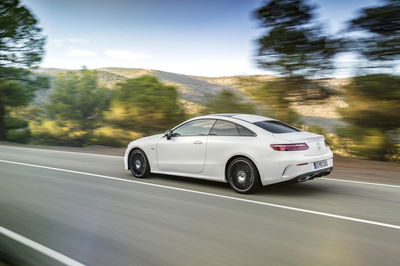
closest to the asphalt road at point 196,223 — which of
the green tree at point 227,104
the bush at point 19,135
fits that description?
the green tree at point 227,104

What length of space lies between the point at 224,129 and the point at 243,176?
3.29 feet

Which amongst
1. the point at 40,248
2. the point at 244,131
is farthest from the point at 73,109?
the point at 40,248

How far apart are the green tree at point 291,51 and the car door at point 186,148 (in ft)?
29.1

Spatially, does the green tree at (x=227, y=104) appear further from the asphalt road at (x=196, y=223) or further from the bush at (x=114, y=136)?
the asphalt road at (x=196, y=223)

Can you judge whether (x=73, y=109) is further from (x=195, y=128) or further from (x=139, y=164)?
(x=195, y=128)

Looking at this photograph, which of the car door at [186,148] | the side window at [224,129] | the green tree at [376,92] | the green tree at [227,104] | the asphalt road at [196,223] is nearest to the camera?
the asphalt road at [196,223]

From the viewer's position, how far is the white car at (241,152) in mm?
7105

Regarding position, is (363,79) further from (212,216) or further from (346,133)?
(212,216)

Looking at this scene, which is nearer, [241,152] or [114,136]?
[241,152]

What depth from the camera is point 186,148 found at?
8.40 m

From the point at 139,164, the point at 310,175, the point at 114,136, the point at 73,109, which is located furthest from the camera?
the point at 73,109

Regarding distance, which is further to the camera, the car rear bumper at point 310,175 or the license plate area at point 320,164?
the license plate area at point 320,164

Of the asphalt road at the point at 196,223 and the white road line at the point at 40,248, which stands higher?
the asphalt road at the point at 196,223

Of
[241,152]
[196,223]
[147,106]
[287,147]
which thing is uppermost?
[147,106]
